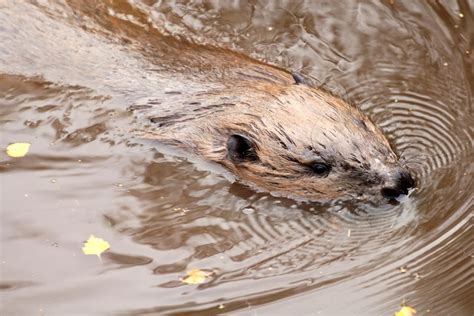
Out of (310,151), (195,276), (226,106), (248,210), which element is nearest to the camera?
(195,276)

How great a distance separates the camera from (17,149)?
23.2 feet

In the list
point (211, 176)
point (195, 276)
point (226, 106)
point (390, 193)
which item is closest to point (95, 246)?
point (195, 276)

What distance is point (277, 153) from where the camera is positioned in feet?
21.3

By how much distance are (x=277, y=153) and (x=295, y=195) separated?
1.06 feet

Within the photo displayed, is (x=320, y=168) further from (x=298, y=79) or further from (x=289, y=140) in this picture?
(x=298, y=79)

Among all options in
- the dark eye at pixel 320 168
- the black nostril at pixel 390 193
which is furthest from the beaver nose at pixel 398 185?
the dark eye at pixel 320 168

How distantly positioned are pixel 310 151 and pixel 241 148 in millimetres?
505

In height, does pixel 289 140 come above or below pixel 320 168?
above

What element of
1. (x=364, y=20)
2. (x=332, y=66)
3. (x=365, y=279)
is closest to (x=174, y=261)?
(x=365, y=279)

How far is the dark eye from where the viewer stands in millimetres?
6379

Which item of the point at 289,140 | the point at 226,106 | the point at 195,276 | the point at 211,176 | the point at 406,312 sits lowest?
the point at 406,312

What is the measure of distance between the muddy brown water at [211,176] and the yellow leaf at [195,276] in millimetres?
49

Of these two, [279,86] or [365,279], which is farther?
[279,86]

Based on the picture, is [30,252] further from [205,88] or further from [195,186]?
[205,88]
